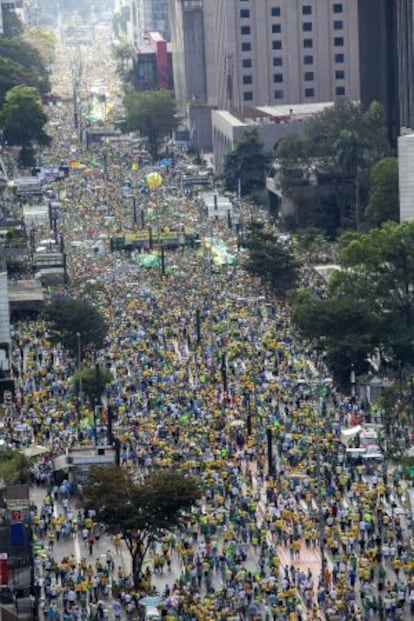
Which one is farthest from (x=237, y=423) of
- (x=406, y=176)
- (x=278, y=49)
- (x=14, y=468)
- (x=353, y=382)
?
(x=278, y=49)

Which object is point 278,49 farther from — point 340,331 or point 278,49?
point 340,331

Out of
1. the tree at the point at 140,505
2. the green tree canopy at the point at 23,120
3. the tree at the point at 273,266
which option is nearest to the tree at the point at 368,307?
the tree at the point at 273,266

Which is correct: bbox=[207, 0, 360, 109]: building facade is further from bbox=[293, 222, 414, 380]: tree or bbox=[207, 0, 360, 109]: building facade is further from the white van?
the white van

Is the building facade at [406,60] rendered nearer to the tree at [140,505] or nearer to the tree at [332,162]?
the tree at [332,162]

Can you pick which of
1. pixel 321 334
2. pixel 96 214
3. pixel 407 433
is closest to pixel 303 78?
pixel 96 214

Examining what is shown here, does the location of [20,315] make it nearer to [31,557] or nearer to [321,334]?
[321,334]

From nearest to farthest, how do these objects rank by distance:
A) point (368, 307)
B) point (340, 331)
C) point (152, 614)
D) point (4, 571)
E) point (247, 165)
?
point (152, 614) → point (4, 571) → point (340, 331) → point (368, 307) → point (247, 165)
